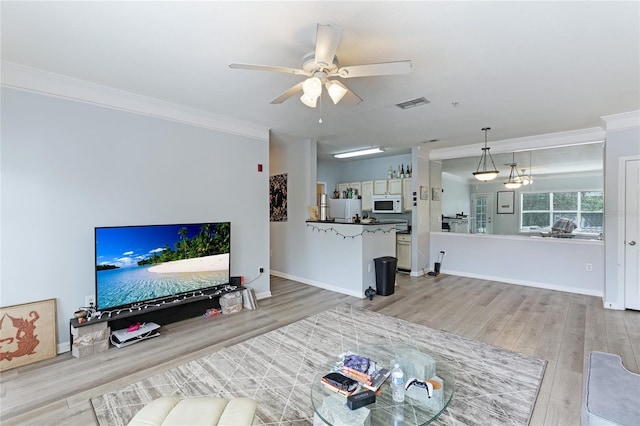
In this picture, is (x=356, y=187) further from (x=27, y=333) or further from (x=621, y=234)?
(x=27, y=333)

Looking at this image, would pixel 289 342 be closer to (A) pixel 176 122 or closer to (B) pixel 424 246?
(A) pixel 176 122

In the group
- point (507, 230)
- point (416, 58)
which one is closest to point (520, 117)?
point (416, 58)

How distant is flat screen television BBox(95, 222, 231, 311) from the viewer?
119 inches

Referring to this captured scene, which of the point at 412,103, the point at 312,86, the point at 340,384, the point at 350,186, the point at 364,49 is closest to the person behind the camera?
the point at 340,384

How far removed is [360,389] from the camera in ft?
5.92

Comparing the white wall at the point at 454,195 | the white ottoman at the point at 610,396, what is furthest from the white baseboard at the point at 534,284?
the white ottoman at the point at 610,396

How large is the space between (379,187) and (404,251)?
1.61 m

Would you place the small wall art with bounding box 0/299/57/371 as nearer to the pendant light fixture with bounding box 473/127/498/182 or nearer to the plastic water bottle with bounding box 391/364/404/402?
the plastic water bottle with bounding box 391/364/404/402

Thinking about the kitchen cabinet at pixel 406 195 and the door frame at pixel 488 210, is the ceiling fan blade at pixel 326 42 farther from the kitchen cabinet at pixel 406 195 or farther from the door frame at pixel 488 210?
the door frame at pixel 488 210

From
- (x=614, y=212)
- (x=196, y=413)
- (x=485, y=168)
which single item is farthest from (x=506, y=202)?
(x=196, y=413)

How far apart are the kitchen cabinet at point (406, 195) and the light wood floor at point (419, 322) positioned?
1767 millimetres

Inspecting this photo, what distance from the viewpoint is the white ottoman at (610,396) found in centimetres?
157

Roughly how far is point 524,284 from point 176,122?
6.37 m

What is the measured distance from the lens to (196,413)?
1505mm
